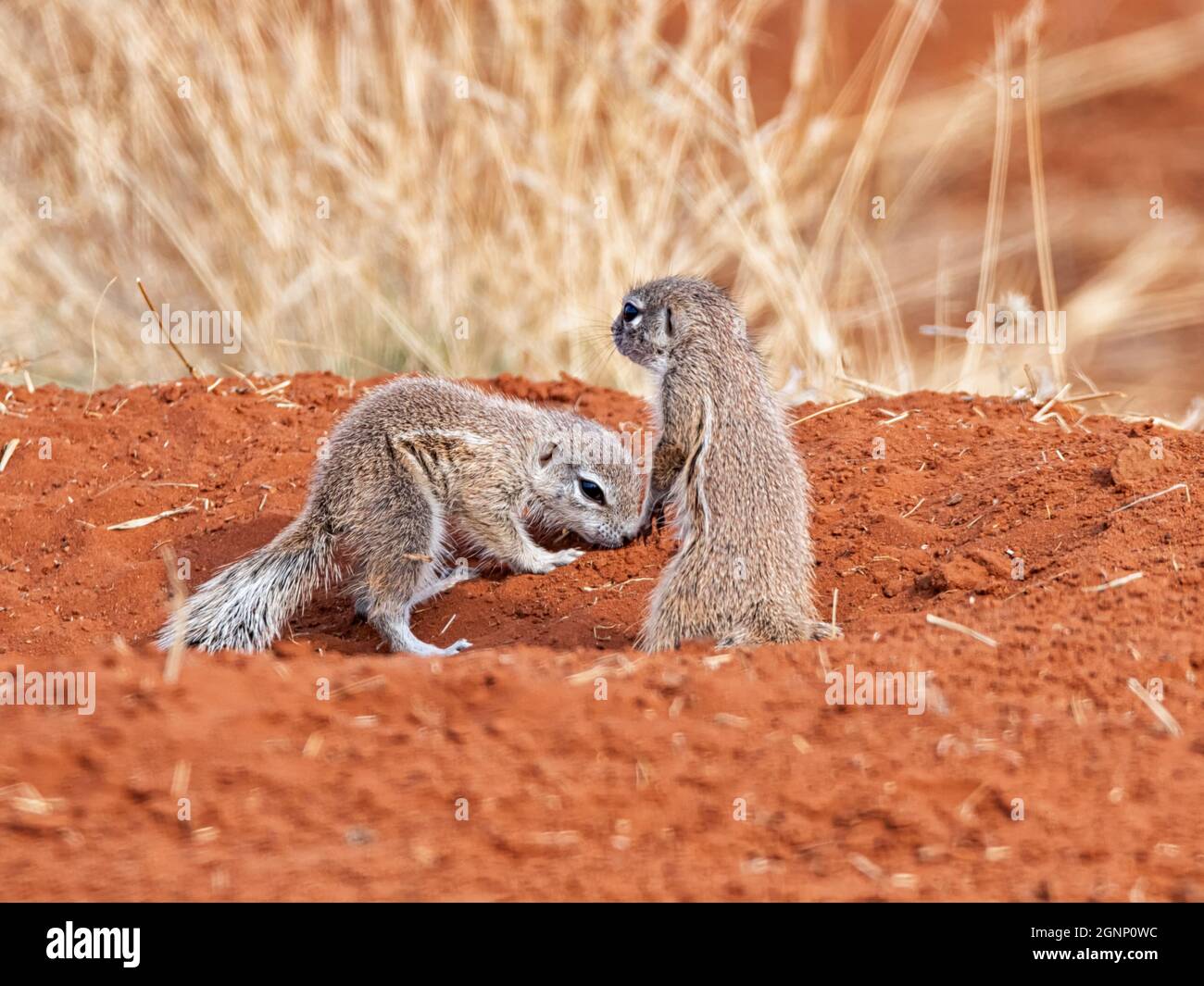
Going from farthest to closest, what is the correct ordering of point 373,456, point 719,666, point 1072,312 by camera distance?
1. point 1072,312
2. point 373,456
3. point 719,666

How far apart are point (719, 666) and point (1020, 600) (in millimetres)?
1222

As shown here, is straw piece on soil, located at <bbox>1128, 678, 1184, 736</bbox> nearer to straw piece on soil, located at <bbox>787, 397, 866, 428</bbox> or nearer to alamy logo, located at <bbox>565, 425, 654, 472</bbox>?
alamy logo, located at <bbox>565, 425, 654, 472</bbox>

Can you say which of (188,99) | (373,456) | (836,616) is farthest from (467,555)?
(188,99)

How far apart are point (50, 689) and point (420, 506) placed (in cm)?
209

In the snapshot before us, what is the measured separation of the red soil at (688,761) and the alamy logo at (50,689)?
0.05 metres

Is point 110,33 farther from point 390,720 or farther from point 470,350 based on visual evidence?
point 390,720

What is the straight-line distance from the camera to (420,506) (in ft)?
20.0

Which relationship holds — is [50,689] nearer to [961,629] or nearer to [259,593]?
[259,593]

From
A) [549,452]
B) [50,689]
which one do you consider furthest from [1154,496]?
[50,689]

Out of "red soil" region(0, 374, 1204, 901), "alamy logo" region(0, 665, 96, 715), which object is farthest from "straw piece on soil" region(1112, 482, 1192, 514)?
"alamy logo" region(0, 665, 96, 715)

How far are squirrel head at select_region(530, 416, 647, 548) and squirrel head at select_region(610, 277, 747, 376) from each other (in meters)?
0.83

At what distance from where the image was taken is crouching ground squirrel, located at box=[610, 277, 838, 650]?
16.7 ft

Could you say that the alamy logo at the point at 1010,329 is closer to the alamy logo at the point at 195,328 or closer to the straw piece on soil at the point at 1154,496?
the straw piece on soil at the point at 1154,496

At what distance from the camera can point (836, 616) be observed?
221 inches
